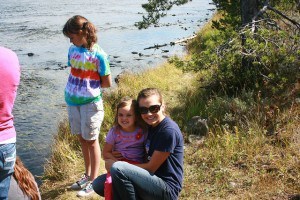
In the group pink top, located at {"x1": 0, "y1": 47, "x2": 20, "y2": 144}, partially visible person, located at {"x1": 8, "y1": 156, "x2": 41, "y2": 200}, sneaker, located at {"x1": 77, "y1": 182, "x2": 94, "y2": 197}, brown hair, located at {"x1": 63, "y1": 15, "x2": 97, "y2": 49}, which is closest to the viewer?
pink top, located at {"x1": 0, "y1": 47, "x2": 20, "y2": 144}

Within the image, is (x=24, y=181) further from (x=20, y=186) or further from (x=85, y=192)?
Answer: (x=85, y=192)

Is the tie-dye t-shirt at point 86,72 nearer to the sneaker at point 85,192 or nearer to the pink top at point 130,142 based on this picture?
the pink top at point 130,142

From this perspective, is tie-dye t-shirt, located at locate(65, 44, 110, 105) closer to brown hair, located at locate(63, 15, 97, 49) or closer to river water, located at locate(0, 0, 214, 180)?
brown hair, located at locate(63, 15, 97, 49)

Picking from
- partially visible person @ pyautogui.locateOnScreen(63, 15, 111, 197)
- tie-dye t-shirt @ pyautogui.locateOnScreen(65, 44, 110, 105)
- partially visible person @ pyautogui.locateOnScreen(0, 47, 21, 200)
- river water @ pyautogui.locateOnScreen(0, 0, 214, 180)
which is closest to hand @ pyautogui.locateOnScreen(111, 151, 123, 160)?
partially visible person @ pyautogui.locateOnScreen(63, 15, 111, 197)

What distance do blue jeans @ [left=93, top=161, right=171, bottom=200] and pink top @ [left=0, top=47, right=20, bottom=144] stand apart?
955 millimetres

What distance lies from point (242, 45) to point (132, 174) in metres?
3.64

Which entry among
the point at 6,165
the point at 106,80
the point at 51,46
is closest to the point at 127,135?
the point at 106,80

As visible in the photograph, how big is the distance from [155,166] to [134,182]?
0.22 m

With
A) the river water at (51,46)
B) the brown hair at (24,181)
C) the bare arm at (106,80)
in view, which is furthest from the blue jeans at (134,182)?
the river water at (51,46)

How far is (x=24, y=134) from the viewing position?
8.12 m

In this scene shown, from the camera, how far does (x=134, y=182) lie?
321cm

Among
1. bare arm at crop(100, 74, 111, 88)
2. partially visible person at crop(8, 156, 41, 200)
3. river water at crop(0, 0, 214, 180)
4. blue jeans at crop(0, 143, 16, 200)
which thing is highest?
bare arm at crop(100, 74, 111, 88)

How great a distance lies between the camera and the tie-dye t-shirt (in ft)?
13.3

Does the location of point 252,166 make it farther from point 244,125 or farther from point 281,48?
point 281,48
